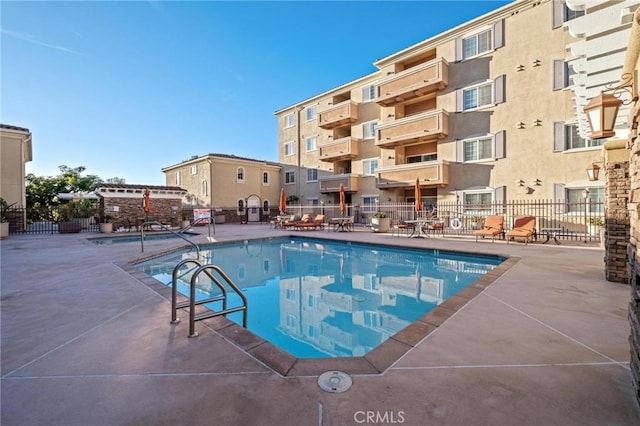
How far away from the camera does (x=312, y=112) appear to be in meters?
26.9

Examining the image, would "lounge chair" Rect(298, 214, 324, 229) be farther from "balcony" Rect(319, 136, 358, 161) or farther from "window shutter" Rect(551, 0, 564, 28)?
"window shutter" Rect(551, 0, 564, 28)

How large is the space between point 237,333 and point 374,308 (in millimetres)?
3030

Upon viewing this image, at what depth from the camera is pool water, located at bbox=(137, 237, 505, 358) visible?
14.6 feet

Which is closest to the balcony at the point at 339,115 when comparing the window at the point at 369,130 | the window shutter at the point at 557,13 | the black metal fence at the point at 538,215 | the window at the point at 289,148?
the window at the point at 369,130

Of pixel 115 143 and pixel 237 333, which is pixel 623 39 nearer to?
pixel 237 333

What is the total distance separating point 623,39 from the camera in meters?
3.46

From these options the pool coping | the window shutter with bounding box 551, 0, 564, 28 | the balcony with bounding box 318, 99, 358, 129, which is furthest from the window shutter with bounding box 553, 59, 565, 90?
the pool coping

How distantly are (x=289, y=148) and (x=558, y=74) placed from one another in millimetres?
21266

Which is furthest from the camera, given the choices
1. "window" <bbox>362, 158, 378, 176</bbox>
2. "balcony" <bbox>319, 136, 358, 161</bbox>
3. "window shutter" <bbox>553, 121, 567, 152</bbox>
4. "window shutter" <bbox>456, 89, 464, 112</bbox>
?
"balcony" <bbox>319, 136, 358, 161</bbox>

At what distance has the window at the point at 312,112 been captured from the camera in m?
26.7

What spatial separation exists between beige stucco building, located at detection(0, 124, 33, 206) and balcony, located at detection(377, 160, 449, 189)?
2270 cm

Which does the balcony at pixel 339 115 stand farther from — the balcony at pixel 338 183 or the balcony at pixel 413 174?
the balcony at pixel 413 174

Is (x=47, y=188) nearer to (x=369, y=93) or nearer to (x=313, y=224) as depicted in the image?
(x=313, y=224)

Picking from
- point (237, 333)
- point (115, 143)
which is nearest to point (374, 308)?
point (237, 333)
